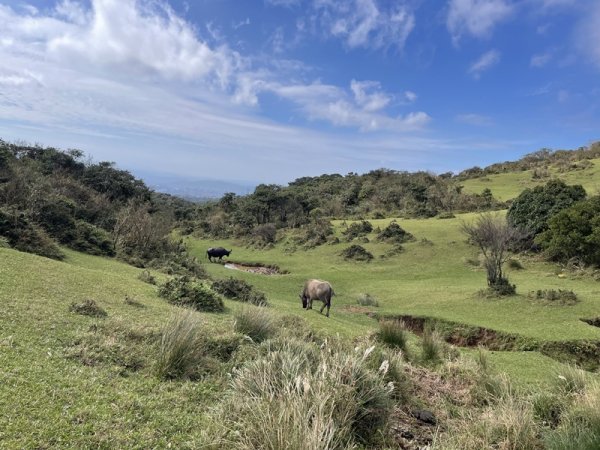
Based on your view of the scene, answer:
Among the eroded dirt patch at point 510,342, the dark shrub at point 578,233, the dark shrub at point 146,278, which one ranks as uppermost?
the dark shrub at point 578,233

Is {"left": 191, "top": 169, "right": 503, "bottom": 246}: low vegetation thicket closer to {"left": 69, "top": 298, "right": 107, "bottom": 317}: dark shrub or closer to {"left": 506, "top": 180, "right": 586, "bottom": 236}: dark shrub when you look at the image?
{"left": 506, "top": 180, "right": 586, "bottom": 236}: dark shrub

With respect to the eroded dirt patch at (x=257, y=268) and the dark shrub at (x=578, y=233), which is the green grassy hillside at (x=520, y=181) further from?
the eroded dirt patch at (x=257, y=268)

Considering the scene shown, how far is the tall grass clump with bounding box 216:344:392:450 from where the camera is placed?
426 cm

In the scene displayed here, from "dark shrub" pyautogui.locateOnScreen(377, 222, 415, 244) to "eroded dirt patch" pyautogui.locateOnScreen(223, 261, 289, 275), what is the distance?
8.97 meters

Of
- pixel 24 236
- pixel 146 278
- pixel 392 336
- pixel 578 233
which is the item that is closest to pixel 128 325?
pixel 392 336

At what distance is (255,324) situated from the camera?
352 inches

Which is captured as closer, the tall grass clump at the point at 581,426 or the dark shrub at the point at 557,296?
the tall grass clump at the point at 581,426

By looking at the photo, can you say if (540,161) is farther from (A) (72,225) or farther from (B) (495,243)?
(A) (72,225)

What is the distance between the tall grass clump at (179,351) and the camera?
20.9ft

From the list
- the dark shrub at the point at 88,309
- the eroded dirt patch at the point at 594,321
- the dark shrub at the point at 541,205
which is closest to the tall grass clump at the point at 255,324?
the dark shrub at the point at 88,309

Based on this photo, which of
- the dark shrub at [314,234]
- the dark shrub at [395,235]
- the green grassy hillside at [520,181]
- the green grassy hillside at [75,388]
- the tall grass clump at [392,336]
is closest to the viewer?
the green grassy hillside at [75,388]

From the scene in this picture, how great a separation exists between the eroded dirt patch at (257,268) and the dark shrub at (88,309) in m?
23.3

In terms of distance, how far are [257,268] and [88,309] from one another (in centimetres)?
2621

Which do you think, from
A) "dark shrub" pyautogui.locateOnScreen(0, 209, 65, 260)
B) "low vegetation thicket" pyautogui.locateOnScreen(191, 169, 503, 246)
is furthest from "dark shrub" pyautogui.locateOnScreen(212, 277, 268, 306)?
"low vegetation thicket" pyautogui.locateOnScreen(191, 169, 503, 246)
